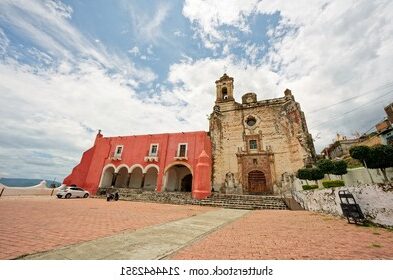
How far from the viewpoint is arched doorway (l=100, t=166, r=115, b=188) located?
22.2 meters

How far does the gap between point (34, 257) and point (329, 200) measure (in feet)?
33.1

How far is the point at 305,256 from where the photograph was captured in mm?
3250

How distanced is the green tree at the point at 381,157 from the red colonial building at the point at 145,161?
12.5 metres

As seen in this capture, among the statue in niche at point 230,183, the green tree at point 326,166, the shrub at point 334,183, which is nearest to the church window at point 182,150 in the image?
the statue in niche at point 230,183

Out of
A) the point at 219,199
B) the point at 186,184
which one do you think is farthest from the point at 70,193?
the point at 219,199

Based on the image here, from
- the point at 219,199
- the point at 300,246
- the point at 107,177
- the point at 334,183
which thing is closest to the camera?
the point at 300,246

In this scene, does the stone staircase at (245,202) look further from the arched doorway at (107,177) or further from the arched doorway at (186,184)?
the arched doorway at (107,177)

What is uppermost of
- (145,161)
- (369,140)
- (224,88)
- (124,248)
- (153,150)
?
(224,88)

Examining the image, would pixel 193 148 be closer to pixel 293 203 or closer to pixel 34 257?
pixel 293 203

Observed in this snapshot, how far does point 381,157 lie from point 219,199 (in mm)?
11100

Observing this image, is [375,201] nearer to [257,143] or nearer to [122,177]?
[257,143]

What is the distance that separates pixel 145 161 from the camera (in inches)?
839

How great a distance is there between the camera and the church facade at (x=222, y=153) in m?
18.1

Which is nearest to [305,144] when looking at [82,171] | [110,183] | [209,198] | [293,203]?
[293,203]
